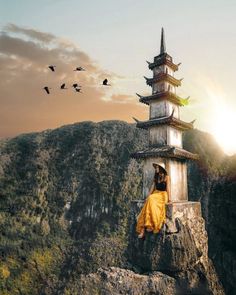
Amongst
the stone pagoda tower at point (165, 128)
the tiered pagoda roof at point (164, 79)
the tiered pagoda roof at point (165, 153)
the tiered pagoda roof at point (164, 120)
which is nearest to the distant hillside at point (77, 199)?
the stone pagoda tower at point (165, 128)

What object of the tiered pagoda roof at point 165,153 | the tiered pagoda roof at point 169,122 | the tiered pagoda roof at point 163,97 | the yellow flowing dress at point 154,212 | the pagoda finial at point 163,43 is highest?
the pagoda finial at point 163,43

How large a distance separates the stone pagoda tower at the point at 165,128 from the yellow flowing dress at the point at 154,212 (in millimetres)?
1341

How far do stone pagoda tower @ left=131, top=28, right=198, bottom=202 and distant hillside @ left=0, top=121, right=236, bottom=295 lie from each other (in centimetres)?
690

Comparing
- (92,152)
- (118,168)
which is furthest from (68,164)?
(118,168)

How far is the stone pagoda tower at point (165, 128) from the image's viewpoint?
17688 mm

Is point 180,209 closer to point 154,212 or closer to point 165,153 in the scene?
point 154,212

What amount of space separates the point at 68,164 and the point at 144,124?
14379 mm

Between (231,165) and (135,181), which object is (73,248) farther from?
(231,165)

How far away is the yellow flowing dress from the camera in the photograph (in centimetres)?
1584

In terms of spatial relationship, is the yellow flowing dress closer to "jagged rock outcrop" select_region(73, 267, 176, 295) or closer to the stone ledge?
the stone ledge

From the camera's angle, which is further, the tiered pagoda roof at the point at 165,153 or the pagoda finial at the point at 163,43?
the pagoda finial at the point at 163,43

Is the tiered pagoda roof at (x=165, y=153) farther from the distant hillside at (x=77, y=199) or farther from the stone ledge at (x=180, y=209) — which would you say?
the distant hillside at (x=77, y=199)

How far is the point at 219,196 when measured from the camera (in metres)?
24.7

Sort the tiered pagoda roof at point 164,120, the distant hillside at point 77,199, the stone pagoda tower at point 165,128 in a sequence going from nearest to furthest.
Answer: the tiered pagoda roof at point 164,120 → the stone pagoda tower at point 165,128 → the distant hillside at point 77,199
